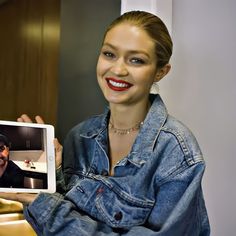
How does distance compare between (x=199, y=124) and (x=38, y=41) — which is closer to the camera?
(x=199, y=124)

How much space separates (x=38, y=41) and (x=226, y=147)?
33.3 inches

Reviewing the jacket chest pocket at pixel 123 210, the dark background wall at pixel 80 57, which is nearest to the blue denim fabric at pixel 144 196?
the jacket chest pocket at pixel 123 210

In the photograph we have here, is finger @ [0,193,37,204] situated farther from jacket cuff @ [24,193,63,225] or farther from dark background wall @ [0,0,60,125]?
dark background wall @ [0,0,60,125]

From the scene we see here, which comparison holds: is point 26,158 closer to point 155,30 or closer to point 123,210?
point 123,210

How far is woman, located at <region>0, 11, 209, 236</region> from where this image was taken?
30.7 inches

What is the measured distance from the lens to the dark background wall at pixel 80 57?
4.41ft

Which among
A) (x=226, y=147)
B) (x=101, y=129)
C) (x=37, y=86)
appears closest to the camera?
(x=101, y=129)

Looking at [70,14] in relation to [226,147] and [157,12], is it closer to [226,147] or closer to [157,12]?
[157,12]

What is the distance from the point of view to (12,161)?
81cm

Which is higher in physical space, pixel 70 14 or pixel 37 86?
pixel 70 14

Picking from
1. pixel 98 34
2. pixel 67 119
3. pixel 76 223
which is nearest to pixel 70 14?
pixel 98 34

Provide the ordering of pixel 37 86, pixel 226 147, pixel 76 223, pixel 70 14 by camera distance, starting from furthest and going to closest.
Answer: pixel 37 86 < pixel 70 14 < pixel 226 147 < pixel 76 223

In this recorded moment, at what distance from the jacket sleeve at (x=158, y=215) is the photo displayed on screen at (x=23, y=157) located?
0.05 m

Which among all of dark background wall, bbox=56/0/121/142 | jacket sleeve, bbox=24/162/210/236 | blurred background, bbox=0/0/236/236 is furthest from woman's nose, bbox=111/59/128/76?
dark background wall, bbox=56/0/121/142
